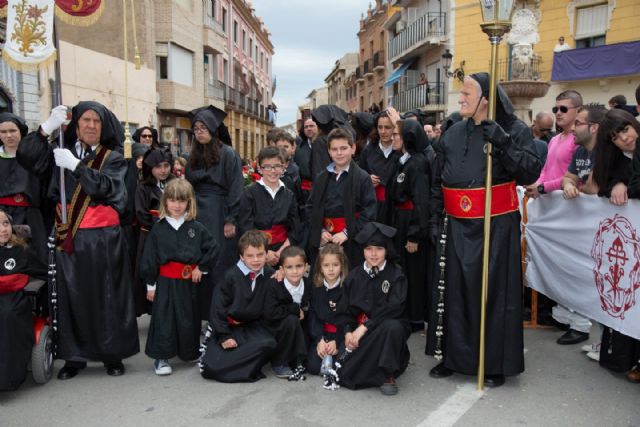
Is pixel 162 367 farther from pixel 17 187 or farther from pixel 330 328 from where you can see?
pixel 17 187

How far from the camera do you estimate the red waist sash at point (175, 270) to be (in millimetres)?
4691

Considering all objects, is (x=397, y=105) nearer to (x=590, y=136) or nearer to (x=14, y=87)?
(x=14, y=87)

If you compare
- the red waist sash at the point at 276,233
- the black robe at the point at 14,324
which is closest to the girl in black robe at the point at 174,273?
the red waist sash at the point at 276,233

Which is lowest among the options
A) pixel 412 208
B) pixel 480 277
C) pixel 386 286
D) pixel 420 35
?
pixel 386 286

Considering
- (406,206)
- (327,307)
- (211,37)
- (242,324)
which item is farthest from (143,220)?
(211,37)

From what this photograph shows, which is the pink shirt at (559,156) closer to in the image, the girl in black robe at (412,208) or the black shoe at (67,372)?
the girl in black robe at (412,208)

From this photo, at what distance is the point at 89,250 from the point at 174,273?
69 cm

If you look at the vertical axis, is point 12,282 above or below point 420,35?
below

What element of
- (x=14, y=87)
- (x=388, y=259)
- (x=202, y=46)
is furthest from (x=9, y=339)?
(x=202, y=46)

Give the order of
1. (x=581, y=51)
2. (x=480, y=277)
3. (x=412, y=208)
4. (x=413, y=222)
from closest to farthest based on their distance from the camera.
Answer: (x=480, y=277)
(x=413, y=222)
(x=412, y=208)
(x=581, y=51)

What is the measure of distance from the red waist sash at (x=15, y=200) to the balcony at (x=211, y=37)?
2482 cm

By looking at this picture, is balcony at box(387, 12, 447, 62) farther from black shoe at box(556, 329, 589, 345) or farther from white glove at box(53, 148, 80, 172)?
white glove at box(53, 148, 80, 172)

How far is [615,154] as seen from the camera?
4.28m

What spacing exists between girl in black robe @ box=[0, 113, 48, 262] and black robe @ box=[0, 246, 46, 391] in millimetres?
610
